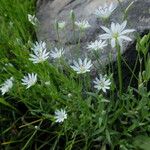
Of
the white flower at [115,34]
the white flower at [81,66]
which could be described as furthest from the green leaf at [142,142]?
the white flower at [115,34]

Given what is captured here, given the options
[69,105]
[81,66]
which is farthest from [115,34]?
[69,105]

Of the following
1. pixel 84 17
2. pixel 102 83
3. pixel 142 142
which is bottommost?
pixel 142 142

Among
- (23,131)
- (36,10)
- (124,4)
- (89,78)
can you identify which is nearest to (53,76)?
(89,78)

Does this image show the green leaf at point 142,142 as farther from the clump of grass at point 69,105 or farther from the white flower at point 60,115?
the white flower at point 60,115

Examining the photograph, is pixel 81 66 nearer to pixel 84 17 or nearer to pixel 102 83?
pixel 102 83

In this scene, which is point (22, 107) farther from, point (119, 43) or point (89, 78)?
point (119, 43)
